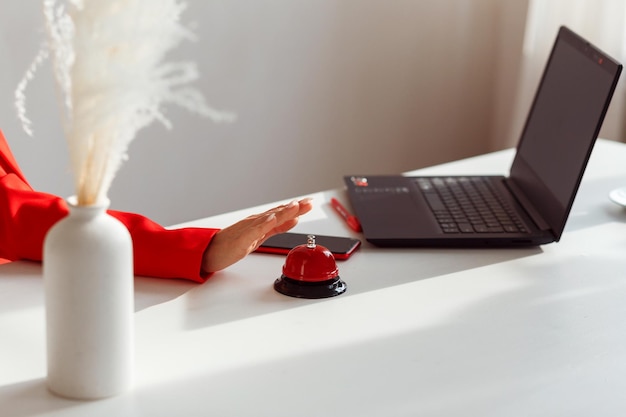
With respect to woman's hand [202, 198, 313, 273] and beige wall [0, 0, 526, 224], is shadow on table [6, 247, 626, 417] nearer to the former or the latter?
Answer: woman's hand [202, 198, 313, 273]

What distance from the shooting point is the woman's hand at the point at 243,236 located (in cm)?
125

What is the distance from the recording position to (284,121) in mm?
2854

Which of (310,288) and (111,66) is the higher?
(111,66)

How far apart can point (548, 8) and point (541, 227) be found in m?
1.65

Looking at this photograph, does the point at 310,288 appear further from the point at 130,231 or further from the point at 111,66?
the point at 111,66

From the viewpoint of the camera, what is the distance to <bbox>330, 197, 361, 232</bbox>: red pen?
1475mm

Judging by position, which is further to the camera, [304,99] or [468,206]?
[304,99]

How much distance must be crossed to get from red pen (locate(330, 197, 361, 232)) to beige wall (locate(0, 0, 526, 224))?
3.52ft

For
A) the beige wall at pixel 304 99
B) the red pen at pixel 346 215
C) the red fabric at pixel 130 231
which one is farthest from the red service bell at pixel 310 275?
the beige wall at pixel 304 99

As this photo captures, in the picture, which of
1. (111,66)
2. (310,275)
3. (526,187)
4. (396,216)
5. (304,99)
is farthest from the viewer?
(304,99)

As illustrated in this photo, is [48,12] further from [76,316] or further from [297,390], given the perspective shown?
[297,390]

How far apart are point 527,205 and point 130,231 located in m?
0.66

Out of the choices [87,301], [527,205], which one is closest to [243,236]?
[87,301]

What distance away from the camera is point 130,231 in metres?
1.28
